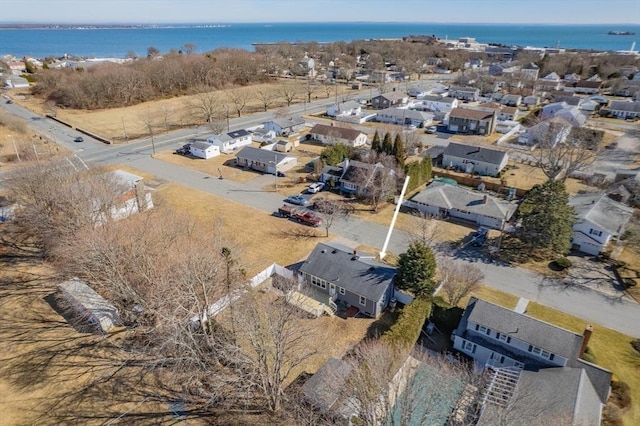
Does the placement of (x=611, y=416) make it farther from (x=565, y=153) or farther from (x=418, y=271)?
(x=565, y=153)

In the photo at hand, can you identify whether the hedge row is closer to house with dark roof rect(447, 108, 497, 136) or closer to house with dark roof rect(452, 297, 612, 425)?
house with dark roof rect(452, 297, 612, 425)

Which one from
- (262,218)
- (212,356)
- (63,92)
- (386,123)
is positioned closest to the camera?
(212,356)

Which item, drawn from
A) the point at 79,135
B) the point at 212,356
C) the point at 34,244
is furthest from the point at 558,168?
the point at 79,135

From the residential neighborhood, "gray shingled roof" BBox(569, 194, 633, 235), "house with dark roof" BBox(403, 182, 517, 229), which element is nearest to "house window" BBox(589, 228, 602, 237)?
the residential neighborhood

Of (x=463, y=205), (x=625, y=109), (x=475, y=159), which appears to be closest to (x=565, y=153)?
(x=475, y=159)

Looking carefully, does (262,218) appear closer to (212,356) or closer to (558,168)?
(212,356)
